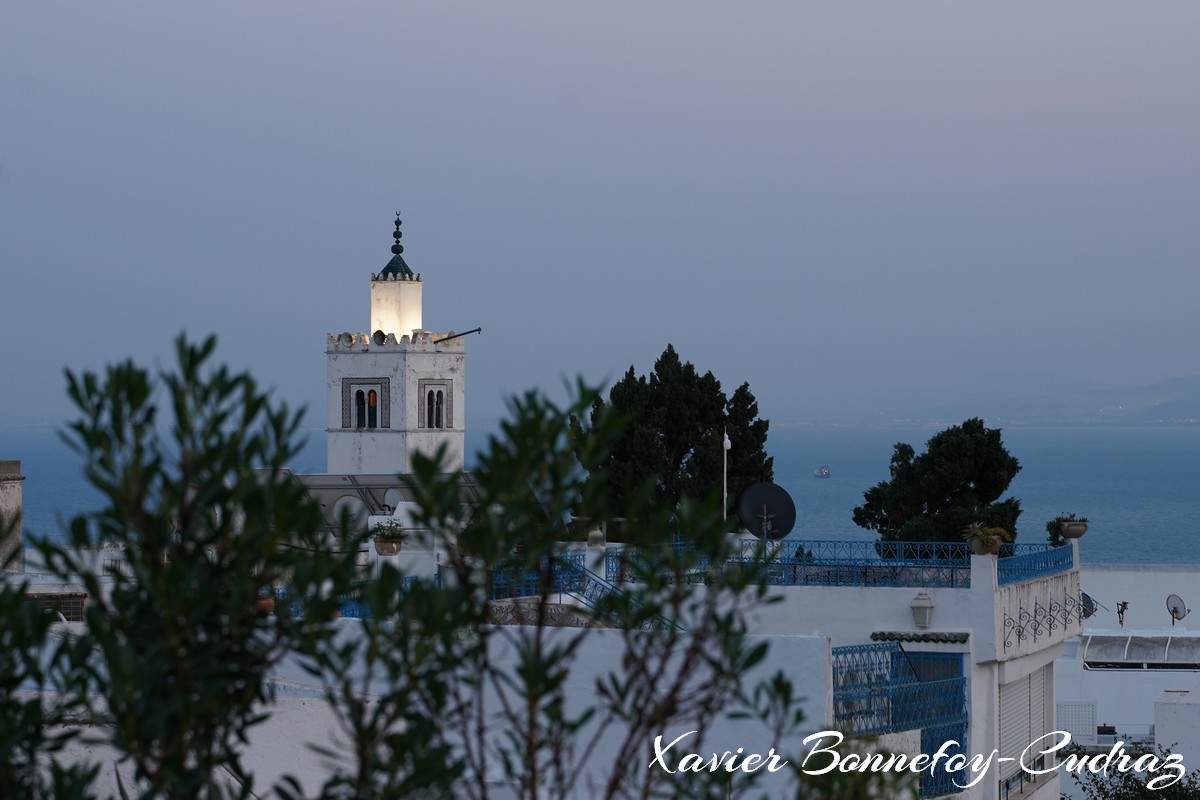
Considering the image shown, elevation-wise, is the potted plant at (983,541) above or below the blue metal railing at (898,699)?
above

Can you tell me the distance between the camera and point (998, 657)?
17875 millimetres

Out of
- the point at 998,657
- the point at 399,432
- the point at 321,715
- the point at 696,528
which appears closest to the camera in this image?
the point at 696,528

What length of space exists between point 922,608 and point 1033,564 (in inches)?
96.9

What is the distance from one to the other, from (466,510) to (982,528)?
1395 cm

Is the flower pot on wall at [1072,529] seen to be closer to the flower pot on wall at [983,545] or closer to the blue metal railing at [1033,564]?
the blue metal railing at [1033,564]

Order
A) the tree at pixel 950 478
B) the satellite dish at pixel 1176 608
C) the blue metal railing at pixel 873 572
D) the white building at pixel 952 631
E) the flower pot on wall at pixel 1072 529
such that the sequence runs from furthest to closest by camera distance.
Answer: the tree at pixel 950 478 → the satellite dish at pixel 1176 608 → the flower pot on wall at pixel 1072 529 → the blue metal railing at pixel 873 572 → the white building at pixel 952 631

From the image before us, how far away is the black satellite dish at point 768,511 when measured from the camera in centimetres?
1966

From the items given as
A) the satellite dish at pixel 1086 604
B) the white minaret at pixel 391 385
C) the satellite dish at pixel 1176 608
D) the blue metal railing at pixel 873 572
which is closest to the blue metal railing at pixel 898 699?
the blue metal railing at pixel 873 572

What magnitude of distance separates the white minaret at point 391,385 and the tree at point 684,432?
111 ft

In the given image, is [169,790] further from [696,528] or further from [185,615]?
[696,528]

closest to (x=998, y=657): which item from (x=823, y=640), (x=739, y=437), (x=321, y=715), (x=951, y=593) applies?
(x=951, y=593)

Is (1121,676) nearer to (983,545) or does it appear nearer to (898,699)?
(983,545)

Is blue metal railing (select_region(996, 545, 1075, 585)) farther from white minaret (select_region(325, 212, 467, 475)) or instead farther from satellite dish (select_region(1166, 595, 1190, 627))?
white minaret (select_region(325, 212, 467, 475))

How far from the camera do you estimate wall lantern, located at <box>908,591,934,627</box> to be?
17688 millimetres
